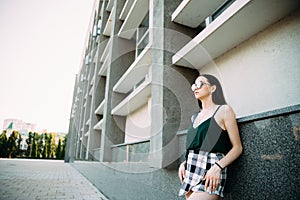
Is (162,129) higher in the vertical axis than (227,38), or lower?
lower

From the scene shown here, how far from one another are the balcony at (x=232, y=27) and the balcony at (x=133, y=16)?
163 inches

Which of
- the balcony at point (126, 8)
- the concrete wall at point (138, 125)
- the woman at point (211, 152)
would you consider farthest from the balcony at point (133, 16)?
the woman at point (211, 152)

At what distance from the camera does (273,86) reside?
2.33 metres

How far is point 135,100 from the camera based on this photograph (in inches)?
241

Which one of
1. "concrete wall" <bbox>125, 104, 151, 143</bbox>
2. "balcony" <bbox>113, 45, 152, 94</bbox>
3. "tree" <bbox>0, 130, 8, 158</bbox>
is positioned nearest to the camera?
"balcony" <bbox>113, 45, 152, 94</bbox>

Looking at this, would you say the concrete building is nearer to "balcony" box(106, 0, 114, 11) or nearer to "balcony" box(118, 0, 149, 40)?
"balcony" box(118, 0, 149, 40)

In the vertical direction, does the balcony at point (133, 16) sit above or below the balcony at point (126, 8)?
below

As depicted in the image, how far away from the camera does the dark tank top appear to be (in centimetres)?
169

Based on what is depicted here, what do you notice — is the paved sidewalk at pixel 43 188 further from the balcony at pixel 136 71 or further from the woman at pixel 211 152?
the woman at pixel 211 152

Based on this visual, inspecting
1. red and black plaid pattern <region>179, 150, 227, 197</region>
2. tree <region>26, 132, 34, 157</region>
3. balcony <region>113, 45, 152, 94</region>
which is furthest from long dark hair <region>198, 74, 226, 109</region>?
tree <region>26, 132, 34, 157</region>

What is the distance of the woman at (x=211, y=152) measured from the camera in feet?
5.19

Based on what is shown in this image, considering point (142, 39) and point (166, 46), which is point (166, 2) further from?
point (142, 39)

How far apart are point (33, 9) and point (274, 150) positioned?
7.24m

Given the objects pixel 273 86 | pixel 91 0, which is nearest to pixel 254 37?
pixel 273 86
